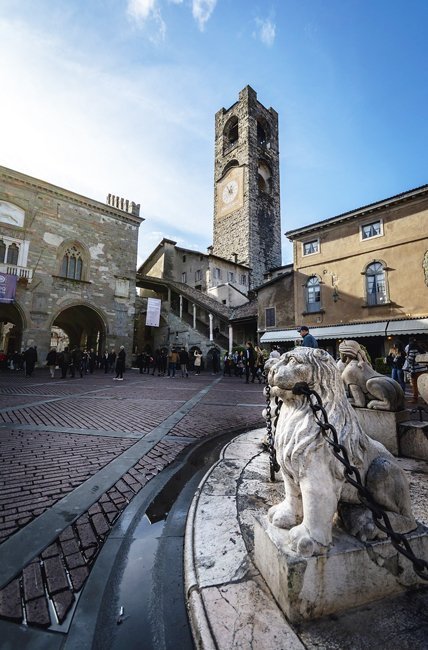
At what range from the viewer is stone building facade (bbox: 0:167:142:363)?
20.0 m

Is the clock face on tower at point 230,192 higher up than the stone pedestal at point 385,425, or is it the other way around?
the clock face on tower at point 230,192

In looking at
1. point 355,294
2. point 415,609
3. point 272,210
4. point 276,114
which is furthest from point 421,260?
point 276,114

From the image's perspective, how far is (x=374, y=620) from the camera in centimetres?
121

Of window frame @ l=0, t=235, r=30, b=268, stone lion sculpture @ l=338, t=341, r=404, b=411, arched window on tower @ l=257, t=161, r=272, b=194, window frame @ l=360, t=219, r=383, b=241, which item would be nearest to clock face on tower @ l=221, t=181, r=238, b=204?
arched window on tower @ l=257, t=161, r=272, b=194

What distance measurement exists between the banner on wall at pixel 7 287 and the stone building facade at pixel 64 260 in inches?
24.2

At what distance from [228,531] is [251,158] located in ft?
135

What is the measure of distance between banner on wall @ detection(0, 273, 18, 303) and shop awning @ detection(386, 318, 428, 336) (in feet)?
73.8

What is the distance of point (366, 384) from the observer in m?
3.51

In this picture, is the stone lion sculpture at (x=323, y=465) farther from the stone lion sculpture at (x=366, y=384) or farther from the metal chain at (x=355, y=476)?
the stone lion sculpture at (x=366, y=384)

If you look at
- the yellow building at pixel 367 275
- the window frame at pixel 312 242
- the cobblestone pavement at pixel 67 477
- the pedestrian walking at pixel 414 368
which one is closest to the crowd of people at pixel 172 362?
the pedestrian walking at pixel 414 368

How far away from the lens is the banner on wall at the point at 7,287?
60.2 feet

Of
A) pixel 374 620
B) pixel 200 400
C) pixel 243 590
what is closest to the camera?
pixel 374 620

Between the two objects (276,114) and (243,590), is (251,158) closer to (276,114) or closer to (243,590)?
(276,114)

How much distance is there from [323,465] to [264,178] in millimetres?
44186
